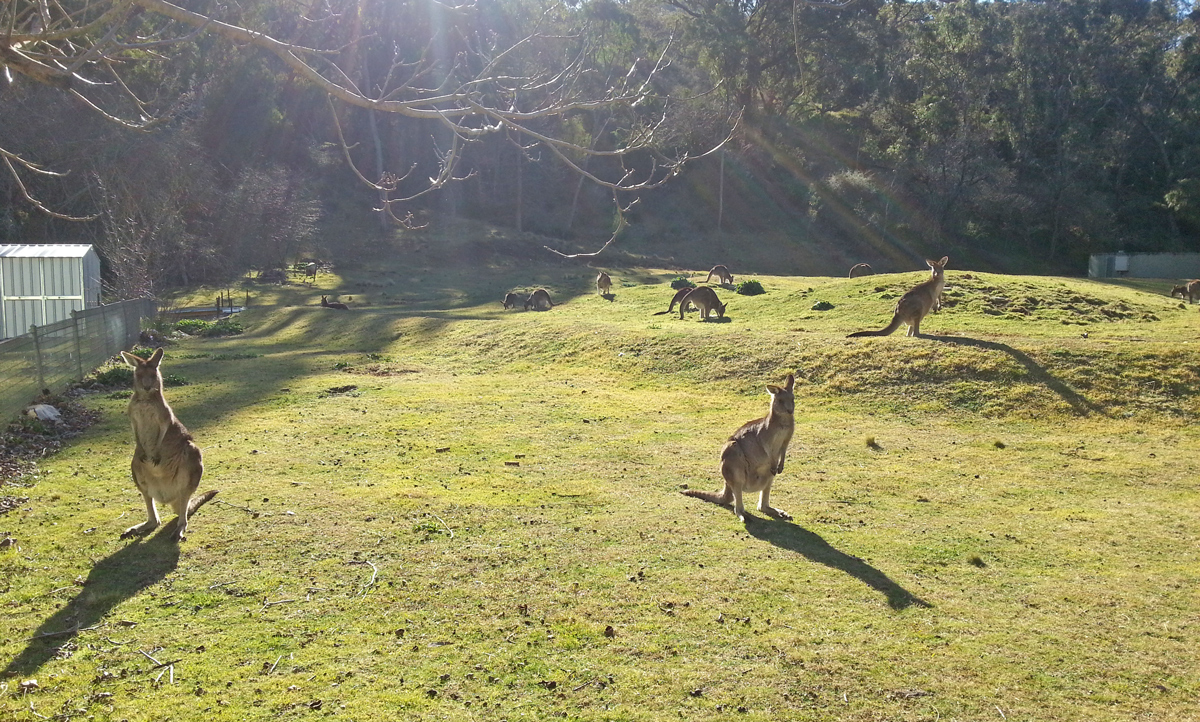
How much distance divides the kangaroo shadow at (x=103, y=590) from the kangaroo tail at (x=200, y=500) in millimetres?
250

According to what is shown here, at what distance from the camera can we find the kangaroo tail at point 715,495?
959 cm

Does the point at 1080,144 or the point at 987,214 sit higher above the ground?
the point at 1080,144

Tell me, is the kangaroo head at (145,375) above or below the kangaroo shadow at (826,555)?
above

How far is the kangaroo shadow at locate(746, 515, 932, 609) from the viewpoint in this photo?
7.27 meters

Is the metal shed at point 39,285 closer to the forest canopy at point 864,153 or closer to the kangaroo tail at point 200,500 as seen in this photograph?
the kangaroo tail at point 200,500

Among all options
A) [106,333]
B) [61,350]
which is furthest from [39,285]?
[61,350]

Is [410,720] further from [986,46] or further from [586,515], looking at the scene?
[986,46]

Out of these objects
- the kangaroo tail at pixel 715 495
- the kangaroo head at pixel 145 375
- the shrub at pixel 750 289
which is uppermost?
the shrub at pixel 750 289

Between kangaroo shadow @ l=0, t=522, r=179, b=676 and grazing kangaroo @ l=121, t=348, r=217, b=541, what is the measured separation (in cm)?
26

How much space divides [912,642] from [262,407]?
11.8 metres

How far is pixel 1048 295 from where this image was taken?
22.1 meters

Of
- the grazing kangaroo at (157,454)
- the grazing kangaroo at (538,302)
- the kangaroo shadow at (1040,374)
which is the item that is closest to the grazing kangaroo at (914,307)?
the kangaroo shadow at (1040,374)

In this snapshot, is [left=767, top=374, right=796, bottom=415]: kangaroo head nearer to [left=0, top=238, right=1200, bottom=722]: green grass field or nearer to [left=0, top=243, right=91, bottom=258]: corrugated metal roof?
[left=0, top=238, right=1200, bottom=722]: green grass field

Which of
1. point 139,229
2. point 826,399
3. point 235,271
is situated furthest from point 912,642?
point 235,271
